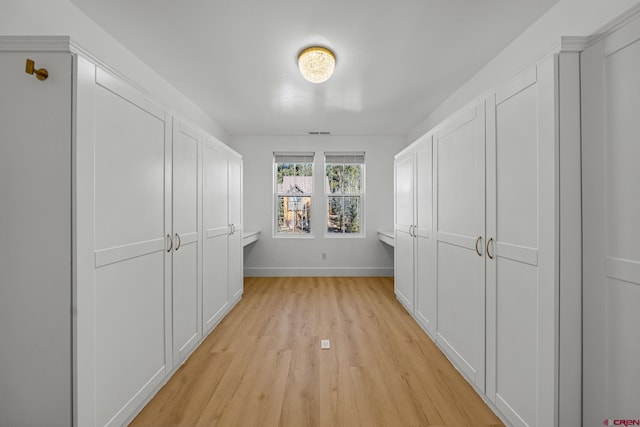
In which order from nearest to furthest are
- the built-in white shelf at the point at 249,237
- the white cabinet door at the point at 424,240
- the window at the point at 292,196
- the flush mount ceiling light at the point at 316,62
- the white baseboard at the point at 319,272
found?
the flush mount ceiling light at the point at 316,62 < the white cabinet door at the point at 424,240 < the built-in white shelf at the point at 249,237 < the white baseboard at the point at 319,272 < the window at the point at 292,196

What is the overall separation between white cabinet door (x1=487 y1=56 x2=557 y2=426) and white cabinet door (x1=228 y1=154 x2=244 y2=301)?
8.71 ft

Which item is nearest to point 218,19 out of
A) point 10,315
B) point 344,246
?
point 10,315

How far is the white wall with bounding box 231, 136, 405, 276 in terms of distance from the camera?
4.97 metres

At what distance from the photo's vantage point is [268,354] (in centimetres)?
232

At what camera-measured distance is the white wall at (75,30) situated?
1.57m

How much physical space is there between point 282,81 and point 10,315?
2.74 metres

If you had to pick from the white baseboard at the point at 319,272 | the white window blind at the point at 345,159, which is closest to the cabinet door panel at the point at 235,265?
the white baseboard at the point at 319,272

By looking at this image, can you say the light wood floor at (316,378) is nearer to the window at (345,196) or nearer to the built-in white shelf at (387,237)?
the built-in white shelf at (387,237)

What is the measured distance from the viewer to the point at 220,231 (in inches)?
116

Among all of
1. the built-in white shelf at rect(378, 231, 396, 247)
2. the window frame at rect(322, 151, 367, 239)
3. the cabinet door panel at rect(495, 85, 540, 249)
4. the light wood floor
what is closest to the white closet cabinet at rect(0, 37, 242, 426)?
the light wood floor

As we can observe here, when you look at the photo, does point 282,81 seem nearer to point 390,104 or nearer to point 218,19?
point 218,19

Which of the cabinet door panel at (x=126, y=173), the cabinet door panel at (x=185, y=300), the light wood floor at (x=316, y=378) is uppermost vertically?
the cabinet door panel at (x=126, y=173)

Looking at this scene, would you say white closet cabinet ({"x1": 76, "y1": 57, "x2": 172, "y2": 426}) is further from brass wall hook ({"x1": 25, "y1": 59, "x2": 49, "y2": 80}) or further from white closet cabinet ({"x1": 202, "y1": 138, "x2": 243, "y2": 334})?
white closet cabinet ({"x1": 202, "y1": 138, "x2": 243, "y2": 334})

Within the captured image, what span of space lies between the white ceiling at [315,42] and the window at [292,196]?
158cm
